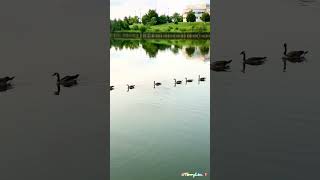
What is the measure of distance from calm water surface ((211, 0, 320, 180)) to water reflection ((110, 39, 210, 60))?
6173 mm

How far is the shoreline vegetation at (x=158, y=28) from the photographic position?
37250mm

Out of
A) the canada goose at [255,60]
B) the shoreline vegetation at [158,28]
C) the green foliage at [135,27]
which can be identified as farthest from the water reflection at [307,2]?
the green foliage at [135,27]

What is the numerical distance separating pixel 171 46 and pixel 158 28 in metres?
9.11

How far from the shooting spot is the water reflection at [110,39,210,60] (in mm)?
27103

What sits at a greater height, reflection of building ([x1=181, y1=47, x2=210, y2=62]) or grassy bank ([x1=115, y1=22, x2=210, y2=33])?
grassy bank ([x1=115, y1=22, x2=210, y2=33])

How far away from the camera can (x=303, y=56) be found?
16219mm

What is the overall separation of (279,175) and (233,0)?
11695 millimetres

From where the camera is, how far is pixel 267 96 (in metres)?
10.2

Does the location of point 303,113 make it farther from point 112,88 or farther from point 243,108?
point 112,88
